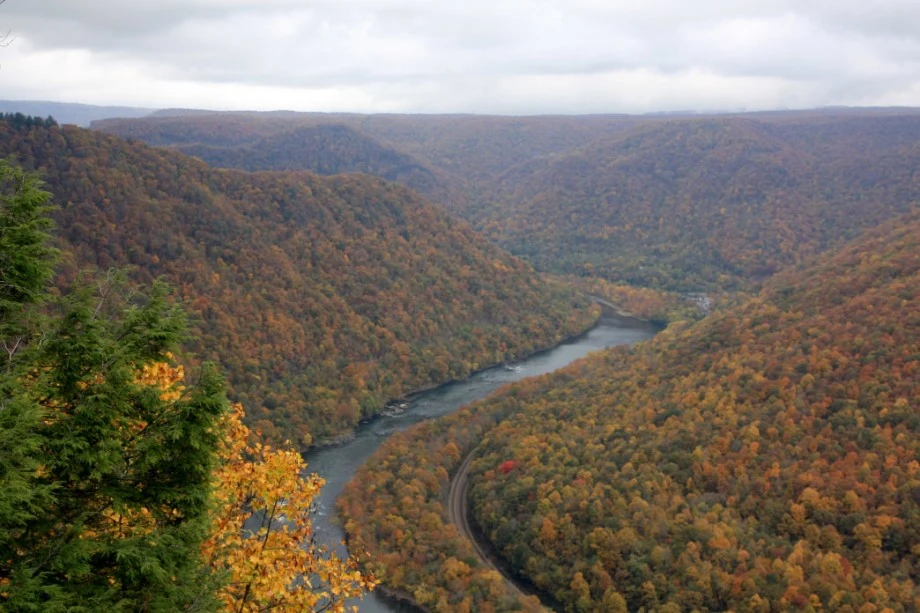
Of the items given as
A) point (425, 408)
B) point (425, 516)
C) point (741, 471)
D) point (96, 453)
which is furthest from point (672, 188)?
point (96, 453)

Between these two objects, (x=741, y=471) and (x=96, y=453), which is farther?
(x=741, y=471)

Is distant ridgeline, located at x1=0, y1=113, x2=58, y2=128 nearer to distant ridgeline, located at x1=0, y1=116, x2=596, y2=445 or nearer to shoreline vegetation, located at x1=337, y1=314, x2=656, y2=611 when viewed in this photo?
distant ridgeline, located at x1=0, y1=116, x2=596, y2=445

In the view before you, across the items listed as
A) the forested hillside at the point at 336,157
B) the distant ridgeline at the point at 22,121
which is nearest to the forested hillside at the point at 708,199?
the forested hillside at the point at 336,157

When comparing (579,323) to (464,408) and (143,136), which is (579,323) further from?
(143,136)

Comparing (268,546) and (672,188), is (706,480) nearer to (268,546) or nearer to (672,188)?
(268,546)

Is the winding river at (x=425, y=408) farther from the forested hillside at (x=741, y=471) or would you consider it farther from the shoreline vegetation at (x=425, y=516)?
the forested hillside at (x=741, y=471)

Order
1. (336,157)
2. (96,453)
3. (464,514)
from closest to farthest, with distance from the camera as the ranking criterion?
(96,453) < (464,514) < (336,157)

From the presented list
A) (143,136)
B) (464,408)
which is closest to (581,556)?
(464,408)

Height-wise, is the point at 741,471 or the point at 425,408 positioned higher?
the point at 741,471
